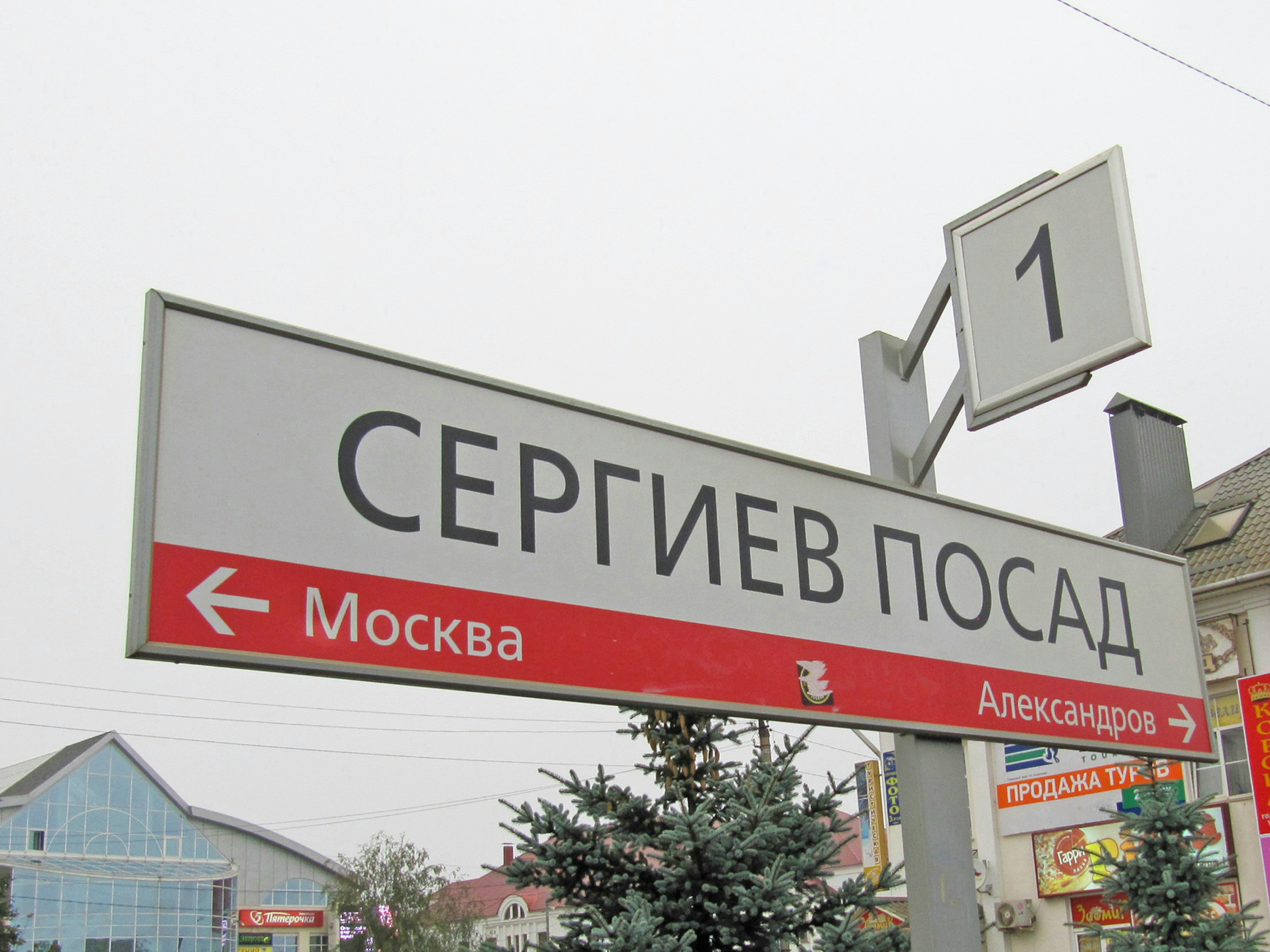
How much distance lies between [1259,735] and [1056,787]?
4.57 meters

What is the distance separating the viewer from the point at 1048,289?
11.6ft

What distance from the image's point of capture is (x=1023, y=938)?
23750 mm

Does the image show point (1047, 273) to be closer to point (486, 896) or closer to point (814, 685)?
point (814, 685)

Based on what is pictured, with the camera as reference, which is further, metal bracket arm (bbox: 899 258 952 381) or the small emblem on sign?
metal bracket arm (bbox: 899 258 952 381)

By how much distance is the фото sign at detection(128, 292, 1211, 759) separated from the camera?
2.35 m

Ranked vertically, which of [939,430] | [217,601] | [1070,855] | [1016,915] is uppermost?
[939,430]

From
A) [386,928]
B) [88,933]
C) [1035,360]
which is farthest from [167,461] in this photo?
[88,933]

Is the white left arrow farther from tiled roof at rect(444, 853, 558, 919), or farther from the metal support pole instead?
tiled roof at rect(444, 853, 558, 919)

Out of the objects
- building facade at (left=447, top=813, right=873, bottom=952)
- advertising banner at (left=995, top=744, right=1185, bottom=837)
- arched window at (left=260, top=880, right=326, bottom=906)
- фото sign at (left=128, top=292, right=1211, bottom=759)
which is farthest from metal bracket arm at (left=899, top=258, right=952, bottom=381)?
arched window at (left=260, top=880, right=326, bottom=906)

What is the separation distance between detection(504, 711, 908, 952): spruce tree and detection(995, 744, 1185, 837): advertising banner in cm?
1478

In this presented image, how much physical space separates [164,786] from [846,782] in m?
78.0

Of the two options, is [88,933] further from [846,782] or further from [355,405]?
[355,405]

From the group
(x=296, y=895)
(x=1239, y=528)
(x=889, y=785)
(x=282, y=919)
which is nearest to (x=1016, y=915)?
(x=889, y=785)

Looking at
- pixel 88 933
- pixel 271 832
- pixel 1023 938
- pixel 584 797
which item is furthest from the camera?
pixel 271 832
